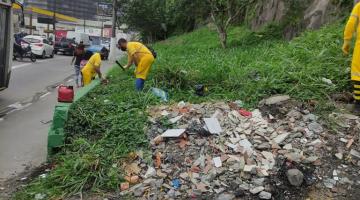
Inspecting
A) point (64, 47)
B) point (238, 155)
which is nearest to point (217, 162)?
point (238, 155)

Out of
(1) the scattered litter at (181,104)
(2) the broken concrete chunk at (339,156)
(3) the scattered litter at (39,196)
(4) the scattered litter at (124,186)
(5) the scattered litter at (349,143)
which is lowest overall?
(3) the scattered litter at (39,196)

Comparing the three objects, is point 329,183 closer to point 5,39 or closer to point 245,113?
point 245,113

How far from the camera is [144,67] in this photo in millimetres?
10062

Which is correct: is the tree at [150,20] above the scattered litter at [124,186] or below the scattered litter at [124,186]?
above

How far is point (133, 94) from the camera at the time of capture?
28.1 ft

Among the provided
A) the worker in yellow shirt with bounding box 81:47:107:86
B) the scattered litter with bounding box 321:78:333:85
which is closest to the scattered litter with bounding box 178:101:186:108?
the scattered litter with bounding box 321:78:333:85

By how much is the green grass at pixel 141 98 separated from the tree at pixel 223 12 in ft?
34.6

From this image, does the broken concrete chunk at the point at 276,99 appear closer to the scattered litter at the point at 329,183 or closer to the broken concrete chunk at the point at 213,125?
the broken concrete chunk at the point at 213,125

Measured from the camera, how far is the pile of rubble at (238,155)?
5680 mm

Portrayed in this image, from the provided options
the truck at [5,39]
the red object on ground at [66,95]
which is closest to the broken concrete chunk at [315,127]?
the red object on ground at [66,95]

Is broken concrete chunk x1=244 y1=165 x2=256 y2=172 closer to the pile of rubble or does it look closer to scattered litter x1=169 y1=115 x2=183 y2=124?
the pile of rubble

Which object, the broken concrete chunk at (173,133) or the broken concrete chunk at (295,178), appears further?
the broken concrete chunk at (173,133)

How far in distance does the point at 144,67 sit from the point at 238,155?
14.3ft

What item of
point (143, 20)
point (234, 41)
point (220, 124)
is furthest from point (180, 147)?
point (143, 20)
